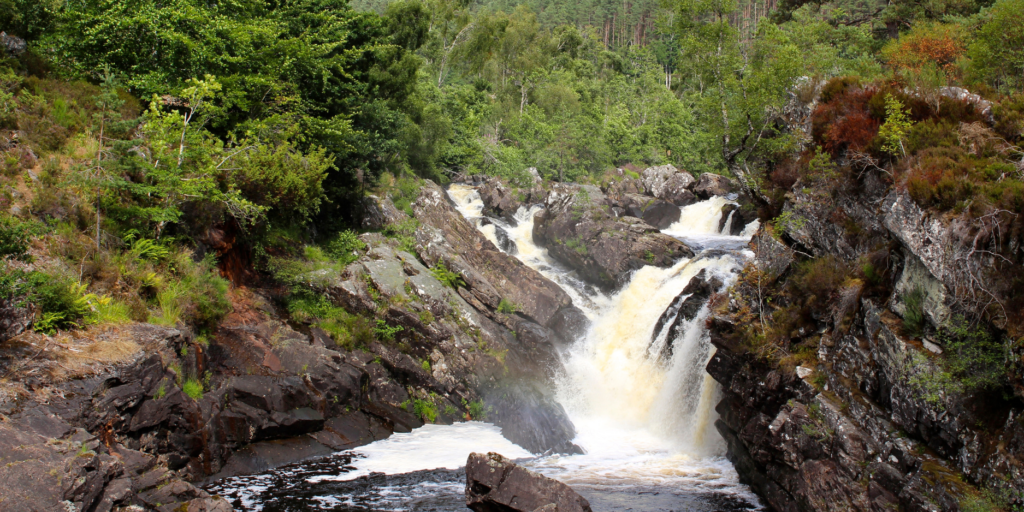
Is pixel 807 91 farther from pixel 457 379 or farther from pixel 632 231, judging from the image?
pixel 457 379

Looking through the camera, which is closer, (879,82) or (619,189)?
(879,82)

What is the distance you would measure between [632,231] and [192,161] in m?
18.0

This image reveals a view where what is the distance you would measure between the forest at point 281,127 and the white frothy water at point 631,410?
5433 mm

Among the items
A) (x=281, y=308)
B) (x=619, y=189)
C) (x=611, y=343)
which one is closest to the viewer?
(x=281, y=308)

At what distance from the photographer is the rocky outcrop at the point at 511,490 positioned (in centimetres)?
1077

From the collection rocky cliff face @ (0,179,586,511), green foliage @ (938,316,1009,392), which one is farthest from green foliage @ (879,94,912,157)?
rocky cliff face @ (0,179,586,511)

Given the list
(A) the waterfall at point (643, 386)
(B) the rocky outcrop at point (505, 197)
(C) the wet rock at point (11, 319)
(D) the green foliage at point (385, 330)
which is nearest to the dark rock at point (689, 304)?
(A) the waterfall at point (643, 386)

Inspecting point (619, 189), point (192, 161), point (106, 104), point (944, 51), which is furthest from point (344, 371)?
point (944, 51)

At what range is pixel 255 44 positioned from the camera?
20.2 m

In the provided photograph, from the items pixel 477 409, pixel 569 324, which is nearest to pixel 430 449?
pixel 477 409

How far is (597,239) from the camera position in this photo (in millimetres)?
26156

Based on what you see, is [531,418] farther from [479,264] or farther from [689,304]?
[479,264]

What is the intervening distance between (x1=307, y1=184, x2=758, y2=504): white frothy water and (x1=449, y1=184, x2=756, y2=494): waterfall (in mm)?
37

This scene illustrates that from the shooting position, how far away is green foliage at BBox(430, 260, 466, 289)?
21.9 meters
